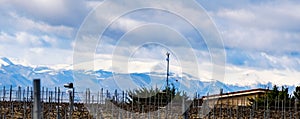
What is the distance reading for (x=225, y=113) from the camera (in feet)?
69.8

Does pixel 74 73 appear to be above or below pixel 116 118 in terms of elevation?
above

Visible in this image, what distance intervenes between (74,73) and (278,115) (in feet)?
57.3

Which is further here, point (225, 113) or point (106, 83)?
point (225, 113)

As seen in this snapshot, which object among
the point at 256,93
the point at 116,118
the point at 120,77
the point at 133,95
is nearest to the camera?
the point at 120,77

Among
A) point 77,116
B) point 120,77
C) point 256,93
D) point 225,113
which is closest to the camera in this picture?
point 120,77

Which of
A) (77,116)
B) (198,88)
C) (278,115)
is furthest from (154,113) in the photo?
(198,88)

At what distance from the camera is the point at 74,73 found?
5828mm

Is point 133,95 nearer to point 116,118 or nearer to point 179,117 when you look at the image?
point 179,117

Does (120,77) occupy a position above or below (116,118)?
above

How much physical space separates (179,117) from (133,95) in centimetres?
483

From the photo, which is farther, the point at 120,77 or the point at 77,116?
the point at 77,116

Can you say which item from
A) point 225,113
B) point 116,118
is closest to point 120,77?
point 116,118

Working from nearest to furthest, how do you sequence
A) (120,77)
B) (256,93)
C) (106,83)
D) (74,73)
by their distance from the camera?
(74,73)
(120,77)
(106,83)
(256,93)

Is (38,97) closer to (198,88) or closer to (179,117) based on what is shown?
(198,88)
